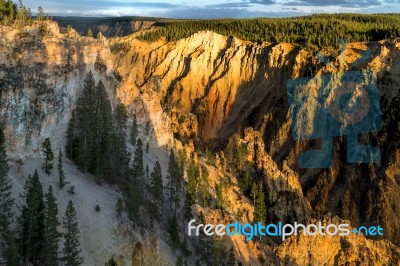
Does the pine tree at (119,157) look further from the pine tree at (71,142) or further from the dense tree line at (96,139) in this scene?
the pine tree at (71,142)

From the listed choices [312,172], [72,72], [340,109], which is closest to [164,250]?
[72,72]

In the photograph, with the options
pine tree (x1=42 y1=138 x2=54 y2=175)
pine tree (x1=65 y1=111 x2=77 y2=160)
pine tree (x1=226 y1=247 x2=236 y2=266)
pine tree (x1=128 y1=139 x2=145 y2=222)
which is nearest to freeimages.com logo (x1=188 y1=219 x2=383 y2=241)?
pine tree (x1=226 y1=247 x2=236 y2=266)

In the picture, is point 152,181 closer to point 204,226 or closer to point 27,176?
point 204,226

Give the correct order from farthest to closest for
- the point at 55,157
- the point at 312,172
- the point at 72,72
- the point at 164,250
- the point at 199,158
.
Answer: the point at 312,172
the point at 199,158
the point at 72,72
the point at 55,157
the point at 164,250

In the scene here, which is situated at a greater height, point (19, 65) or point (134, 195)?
point (19, 65)

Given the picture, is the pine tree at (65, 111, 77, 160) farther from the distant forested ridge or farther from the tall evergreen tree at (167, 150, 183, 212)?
the distant forested ridge

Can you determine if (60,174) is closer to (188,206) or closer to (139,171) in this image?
(139,171)
